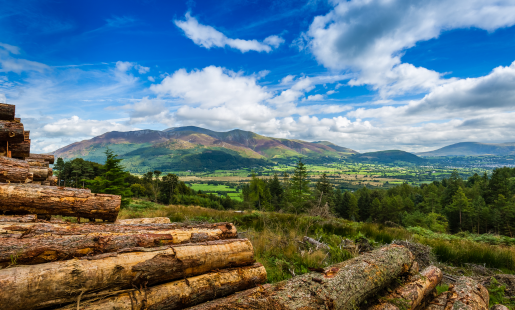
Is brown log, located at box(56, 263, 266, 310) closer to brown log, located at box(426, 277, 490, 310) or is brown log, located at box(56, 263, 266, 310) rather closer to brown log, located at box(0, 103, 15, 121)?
brown log, located at box(426, 277, 490, 310)

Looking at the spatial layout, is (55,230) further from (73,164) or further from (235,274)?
(73,164)

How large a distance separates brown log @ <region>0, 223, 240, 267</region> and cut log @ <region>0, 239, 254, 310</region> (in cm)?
25

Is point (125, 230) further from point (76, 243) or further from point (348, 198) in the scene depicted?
point (348, 198)

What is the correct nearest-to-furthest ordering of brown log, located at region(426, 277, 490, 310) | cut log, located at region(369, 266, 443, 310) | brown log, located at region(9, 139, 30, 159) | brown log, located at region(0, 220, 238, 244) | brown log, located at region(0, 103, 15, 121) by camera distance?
1. brown log, located at region(0, 220, 238, 244)
2. cut log, located at region(369, 266, 443, 310)
3. brown log, located at region(426, 277, 490, 310)
4. brown log, located at region(0, 103, 15, 121)
5. brown log, located at region(9, 139, 30, 159)

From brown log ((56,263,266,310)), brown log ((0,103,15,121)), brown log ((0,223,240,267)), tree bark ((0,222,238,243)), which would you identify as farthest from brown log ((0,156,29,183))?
brown log ((56,263,266,310))

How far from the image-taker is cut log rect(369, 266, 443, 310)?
132 inches

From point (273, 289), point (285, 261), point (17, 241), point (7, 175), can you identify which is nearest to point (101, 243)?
point (17, 241)

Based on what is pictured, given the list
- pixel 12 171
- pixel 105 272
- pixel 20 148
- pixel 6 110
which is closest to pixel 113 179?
pixel 20 148

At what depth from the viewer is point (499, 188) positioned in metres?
40.2

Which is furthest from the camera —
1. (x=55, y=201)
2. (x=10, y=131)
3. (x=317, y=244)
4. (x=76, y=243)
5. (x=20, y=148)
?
(x=20, y=148)

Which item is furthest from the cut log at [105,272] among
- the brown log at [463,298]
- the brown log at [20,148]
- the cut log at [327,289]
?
the brown log at [20,148]

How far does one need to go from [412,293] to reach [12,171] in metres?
9.52

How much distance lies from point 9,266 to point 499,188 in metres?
62.6

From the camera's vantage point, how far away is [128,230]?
Result: 350cm
